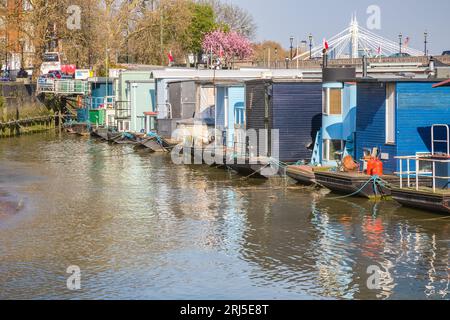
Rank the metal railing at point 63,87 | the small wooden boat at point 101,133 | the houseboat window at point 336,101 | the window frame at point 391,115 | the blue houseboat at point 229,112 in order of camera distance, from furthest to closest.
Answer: the metal railing at point 63,87 < the small wooden boat at point 101,133 < the blue houseboat at point 229,112 < the houseboat window at point 336,101 < the window frame at point 391,115

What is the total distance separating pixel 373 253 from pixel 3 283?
9.21 metres

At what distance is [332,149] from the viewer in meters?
34.6

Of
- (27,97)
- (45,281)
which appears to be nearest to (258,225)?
(45,281)

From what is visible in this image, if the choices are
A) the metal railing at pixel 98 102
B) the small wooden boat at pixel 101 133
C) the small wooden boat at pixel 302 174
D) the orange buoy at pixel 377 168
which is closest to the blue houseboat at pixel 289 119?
the small wooden boat at pixel 302 174

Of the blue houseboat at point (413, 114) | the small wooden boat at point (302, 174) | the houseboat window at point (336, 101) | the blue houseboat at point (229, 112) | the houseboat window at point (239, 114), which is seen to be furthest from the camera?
the blue houseboat at point (229, 112)

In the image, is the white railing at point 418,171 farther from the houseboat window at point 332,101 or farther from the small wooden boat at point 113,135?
the small wooden boat at point 113,135

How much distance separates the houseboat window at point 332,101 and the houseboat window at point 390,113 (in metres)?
3.38

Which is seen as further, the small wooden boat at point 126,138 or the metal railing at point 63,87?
the metal railing at point 63,87

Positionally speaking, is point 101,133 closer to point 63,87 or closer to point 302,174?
point 63,87

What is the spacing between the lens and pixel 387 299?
1906 cm

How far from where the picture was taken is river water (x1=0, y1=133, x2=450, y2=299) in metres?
20.1

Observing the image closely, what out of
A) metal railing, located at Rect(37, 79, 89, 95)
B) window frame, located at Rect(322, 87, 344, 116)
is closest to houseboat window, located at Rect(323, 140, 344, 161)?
window frame, located at Rect(322, 87, 344, 116)

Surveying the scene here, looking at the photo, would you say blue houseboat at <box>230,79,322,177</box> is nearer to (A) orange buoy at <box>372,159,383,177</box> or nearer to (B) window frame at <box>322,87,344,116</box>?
(B) window frame at <box>322,87,344,116</box>

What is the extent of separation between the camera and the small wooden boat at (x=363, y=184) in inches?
1177
